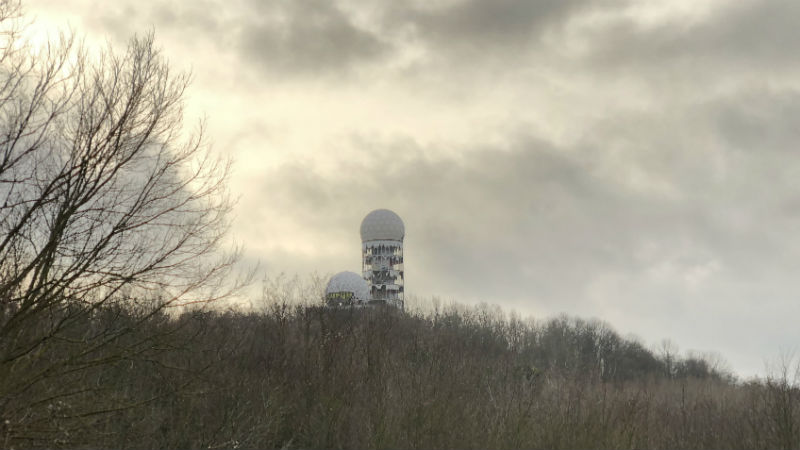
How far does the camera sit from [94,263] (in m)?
10.7

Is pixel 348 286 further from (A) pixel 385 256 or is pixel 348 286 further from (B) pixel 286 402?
(B) pixel 286 402

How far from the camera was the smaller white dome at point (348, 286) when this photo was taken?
57.9 meters

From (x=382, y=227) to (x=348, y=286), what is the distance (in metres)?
5.48

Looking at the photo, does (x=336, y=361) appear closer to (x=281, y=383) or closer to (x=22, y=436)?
(x=281, y=383)

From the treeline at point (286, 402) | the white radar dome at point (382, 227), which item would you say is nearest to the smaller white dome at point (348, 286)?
the white radar dome at point (382, 227)

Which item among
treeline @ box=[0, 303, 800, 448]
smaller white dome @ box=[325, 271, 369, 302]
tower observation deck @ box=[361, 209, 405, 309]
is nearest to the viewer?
treeline @ box=[0, 303, 800, 448]

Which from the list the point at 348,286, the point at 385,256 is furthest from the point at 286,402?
the point at 385,256

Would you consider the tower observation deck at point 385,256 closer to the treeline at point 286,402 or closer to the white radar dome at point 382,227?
the white radar dome at point 382,227

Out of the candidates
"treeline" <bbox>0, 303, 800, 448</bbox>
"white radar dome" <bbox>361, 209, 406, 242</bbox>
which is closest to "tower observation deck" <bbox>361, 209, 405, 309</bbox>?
"white radar dome" <bbox>361, 209, 406, 242</bbox>

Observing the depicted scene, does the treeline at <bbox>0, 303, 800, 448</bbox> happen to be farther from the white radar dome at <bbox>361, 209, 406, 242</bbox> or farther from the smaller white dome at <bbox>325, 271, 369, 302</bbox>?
the white radar dome at <bbox>361, 209, 406, 242</bbox>

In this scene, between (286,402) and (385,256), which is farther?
(385,256)

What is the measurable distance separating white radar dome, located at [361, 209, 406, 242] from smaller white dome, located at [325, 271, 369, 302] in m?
3.47

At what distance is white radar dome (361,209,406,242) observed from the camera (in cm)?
5978

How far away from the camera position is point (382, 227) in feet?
196
